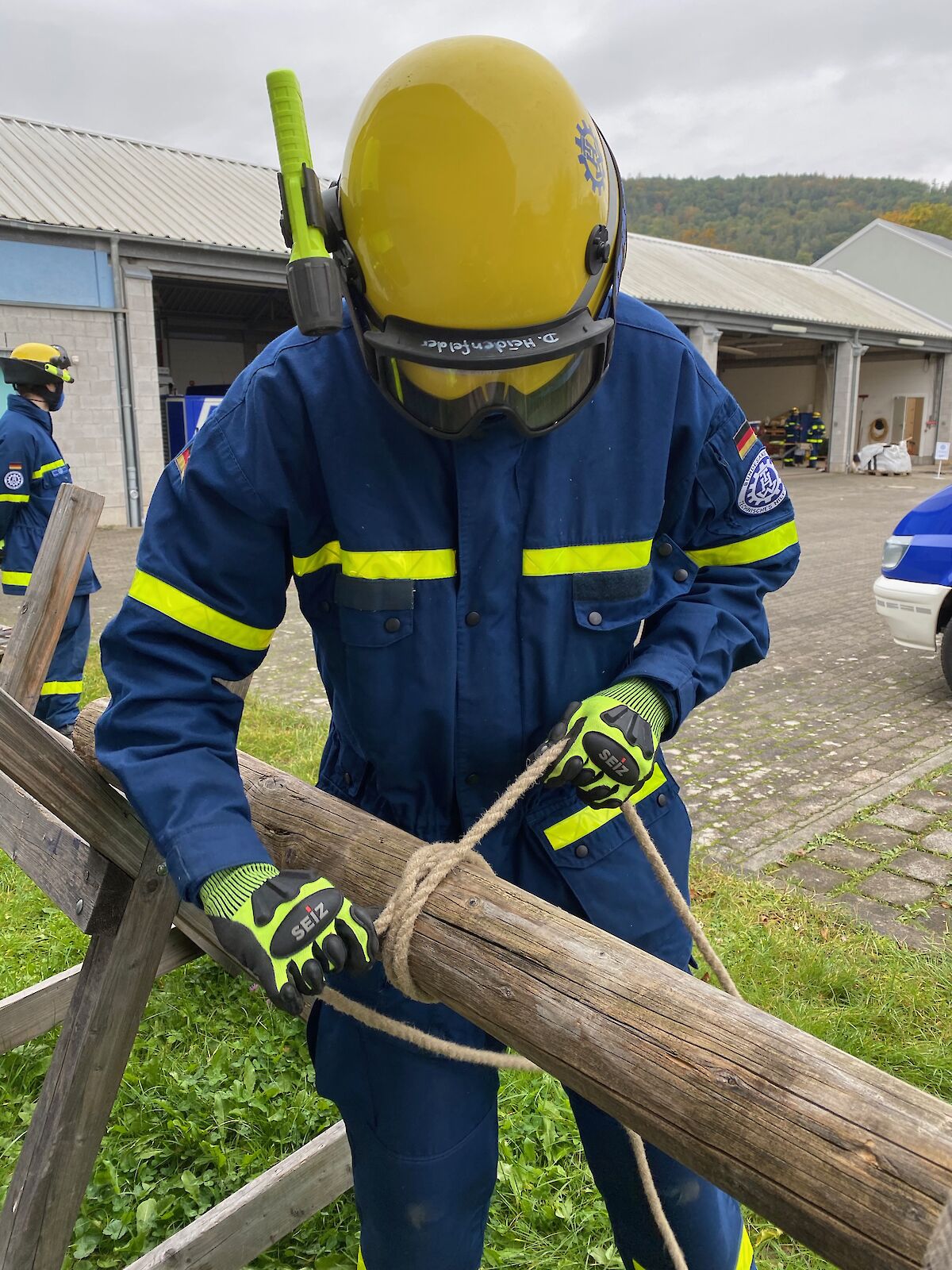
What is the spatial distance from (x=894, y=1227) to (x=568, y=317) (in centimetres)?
110

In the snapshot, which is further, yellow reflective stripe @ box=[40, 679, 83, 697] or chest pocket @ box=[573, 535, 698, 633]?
yellow reflective stripe @ box=[40, 679, 83, 697]

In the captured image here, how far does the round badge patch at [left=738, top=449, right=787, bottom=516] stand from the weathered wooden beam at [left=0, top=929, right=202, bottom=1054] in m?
2.04

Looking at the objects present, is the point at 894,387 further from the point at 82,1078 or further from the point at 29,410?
the point at 82,1078

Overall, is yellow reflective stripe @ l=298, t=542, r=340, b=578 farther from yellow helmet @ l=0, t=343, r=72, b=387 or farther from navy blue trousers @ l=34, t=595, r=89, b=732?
yellow helmet @ l=0, t=343, r=72, b=387

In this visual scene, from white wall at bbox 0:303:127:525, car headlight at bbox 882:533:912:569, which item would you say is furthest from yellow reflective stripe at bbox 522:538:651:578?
white wall at bbox 0:303:127:525

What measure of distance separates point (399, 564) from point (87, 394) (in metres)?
13.6

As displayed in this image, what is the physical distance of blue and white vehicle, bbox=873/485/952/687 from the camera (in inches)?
208

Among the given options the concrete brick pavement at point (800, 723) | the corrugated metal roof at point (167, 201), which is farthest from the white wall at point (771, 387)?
the concrete brick pavement at point (800, 723)

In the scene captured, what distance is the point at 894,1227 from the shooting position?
841 millimetres

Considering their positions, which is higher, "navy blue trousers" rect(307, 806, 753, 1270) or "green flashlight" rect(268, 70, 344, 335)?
"green flashlight" rect(268, 70, 344, 335)

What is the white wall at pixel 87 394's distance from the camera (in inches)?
510

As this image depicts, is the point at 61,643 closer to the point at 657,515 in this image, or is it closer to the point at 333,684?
the point at 333,684

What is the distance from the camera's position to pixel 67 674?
16.8ft

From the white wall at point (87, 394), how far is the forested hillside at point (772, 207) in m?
49.1
